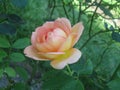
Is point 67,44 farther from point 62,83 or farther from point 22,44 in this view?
point 22,44

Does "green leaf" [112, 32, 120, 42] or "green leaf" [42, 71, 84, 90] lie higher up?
"green leaf" [42, 71, 84, 90]

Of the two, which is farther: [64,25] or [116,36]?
[116,36]

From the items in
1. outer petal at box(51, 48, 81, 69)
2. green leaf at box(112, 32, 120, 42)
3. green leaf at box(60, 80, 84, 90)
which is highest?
outer petal at box(51, 48, 81, 69)

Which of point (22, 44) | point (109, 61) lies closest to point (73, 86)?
point (22, 44)

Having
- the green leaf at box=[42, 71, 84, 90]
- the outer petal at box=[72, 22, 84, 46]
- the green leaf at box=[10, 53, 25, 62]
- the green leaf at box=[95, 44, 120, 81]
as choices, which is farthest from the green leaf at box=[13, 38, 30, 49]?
the green leaf at box=[95, 44, 120, 81]

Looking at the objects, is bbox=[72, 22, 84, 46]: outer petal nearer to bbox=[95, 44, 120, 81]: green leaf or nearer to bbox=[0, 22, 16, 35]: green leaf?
bbox=[0, 22, 16, 35]: green leaf

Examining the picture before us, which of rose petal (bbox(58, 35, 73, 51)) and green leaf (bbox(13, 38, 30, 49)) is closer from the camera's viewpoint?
rose petal (bbox(58, 35, 73, 51))
